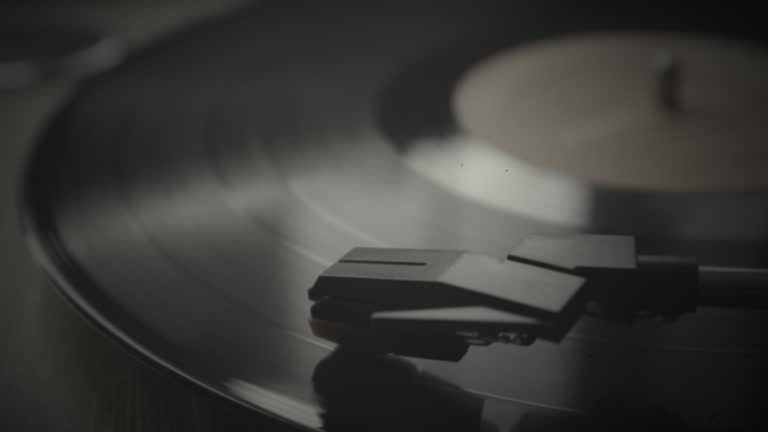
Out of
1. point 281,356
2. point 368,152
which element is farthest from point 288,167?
point 281,356

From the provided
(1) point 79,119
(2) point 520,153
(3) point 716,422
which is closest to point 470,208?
(2) point 520,153

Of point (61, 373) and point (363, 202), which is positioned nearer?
point (61, 373)

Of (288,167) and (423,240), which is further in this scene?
(288,167)

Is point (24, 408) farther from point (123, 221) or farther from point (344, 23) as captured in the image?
point (344, 23)

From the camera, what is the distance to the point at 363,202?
2.19 ft

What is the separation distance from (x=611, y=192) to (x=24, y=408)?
1.39 ft

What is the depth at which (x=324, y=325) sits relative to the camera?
18.2 inches

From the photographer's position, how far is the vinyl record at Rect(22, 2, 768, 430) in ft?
1.48

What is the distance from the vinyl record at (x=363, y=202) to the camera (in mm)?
452

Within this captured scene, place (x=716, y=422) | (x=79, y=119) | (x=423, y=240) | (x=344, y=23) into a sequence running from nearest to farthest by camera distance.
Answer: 1. (x=716, y=422)
2. (x=423, y=240)
3. (x=79, y=119)
4. (x=344, y=23)

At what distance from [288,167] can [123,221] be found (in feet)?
0.46

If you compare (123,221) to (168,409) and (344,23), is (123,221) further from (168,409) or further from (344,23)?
(344,23)

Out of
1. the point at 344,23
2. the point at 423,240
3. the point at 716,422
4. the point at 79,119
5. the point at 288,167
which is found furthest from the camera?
the point at 344,23

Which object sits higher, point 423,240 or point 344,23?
point 344,23
